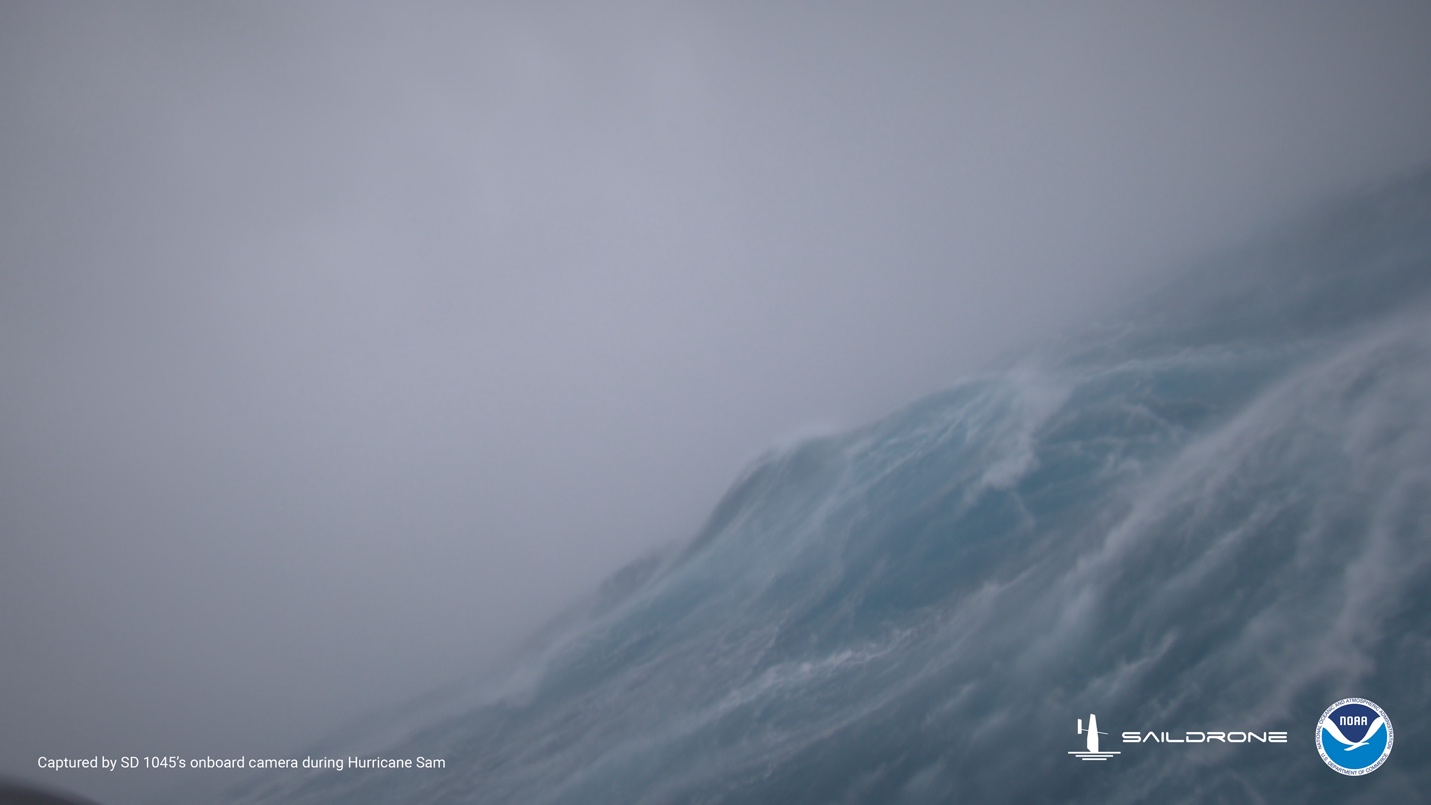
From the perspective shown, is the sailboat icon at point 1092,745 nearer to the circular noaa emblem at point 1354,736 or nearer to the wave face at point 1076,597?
the wave face at point 1076,597

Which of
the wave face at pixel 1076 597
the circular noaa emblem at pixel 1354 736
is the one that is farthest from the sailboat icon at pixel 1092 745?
the circular noaa emblem at pixel 1354 736

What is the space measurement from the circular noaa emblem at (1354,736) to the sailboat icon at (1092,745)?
2868mm

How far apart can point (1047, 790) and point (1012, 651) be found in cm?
328

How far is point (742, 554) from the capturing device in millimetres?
25859

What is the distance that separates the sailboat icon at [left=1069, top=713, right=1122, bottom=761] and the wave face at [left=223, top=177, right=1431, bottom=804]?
17 cm

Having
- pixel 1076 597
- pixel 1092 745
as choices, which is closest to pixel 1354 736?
pixel 1092 745

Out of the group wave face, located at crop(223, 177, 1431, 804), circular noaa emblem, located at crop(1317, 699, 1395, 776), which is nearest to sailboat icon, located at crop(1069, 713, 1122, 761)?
wave face, located at crop(223, 177, 1431, 804)

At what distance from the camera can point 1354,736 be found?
9.62 m

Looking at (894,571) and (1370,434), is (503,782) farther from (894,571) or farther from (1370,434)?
(1370,434)

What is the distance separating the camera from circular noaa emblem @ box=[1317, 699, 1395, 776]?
9.38 meters

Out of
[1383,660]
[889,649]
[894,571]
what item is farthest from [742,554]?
[1383,660]

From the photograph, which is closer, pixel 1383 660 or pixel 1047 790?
pixel 1383 660

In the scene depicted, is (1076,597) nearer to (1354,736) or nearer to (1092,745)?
(1092,745)

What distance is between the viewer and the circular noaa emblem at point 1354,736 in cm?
938
